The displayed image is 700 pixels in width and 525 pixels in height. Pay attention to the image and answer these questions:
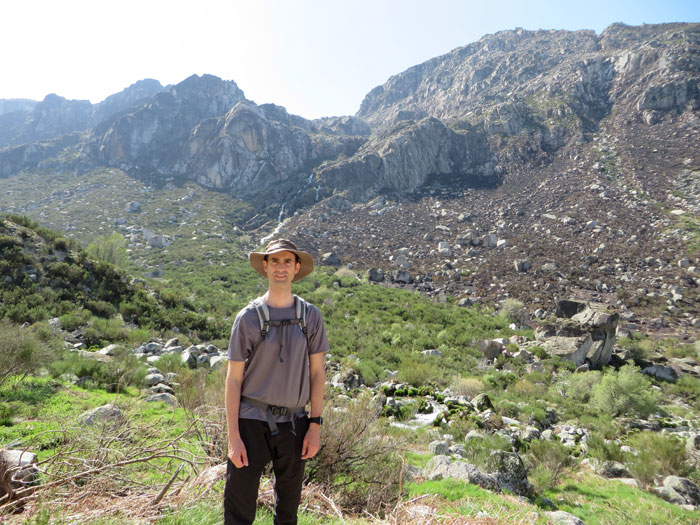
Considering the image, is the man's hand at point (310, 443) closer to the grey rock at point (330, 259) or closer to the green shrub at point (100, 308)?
the green shrub at point (100, 308)

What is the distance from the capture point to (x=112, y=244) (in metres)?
23.4

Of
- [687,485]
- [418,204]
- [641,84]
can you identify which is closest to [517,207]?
[418,204]

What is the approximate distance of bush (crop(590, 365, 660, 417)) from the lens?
974 centimetres

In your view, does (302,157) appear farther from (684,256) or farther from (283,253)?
(283,253)

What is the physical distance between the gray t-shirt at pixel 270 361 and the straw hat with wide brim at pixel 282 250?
0.41 meters

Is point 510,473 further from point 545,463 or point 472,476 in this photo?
point 545,463

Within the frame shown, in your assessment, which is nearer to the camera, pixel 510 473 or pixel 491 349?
pixel 510 473

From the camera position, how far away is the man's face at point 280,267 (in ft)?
7.06

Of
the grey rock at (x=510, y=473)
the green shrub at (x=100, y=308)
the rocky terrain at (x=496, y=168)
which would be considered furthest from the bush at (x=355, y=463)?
the rocky terrain at (x=496, y=168)

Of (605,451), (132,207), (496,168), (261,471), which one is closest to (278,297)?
(261,471)

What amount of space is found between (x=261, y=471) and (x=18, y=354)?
6966 millimetres

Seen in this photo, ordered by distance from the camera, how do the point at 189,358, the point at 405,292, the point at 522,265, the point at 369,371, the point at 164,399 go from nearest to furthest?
the point at 164,399 < the point at 189,358 < the point at 369,371 < the point at 405,292 < the point at 522,265

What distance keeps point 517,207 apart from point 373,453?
1777 inches

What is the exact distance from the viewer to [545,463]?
5848mm
